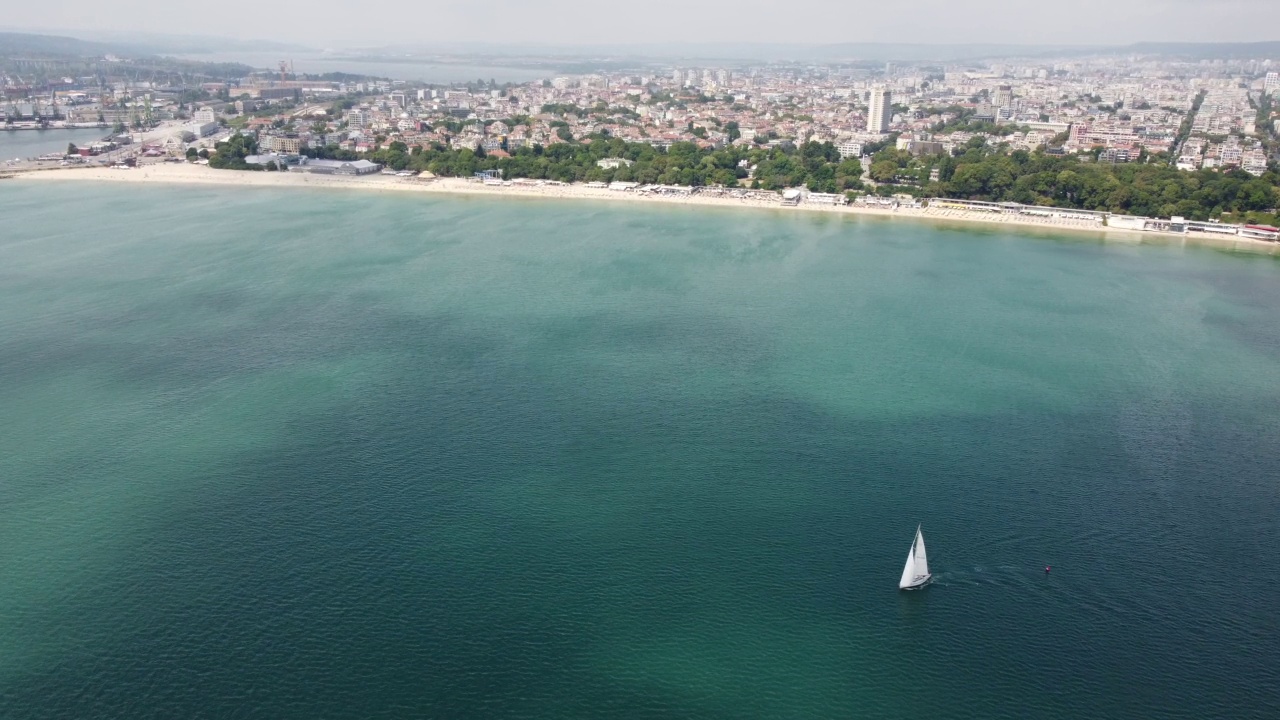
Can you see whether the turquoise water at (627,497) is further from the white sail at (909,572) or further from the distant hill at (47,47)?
the distant hill at (47,47)

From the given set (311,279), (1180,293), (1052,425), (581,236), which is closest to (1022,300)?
(1180,293)

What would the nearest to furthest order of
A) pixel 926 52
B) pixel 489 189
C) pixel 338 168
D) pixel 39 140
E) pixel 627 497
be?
pixel 627 497 < pixel 489 189 < pixel 338 168 < pixel 39 140 < pixel 926 52

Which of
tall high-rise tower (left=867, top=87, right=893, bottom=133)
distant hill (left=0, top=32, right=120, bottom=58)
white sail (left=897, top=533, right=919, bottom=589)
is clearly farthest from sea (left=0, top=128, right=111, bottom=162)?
distant hill (left=0, top=32, right=120, bottom=58)

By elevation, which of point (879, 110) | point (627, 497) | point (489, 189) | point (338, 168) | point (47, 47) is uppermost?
point (47, 47)

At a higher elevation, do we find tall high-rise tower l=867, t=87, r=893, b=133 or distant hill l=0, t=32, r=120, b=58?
distant hill l=0, t=32, r=120, b=58

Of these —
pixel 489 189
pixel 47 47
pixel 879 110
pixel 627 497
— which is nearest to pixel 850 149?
pixel 879 110

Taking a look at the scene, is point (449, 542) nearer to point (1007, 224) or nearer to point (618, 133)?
point (1007, 224)

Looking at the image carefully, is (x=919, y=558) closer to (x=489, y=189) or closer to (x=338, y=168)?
(x=489, y=189)

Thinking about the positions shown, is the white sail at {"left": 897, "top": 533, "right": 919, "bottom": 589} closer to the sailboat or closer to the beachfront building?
the sailboat
